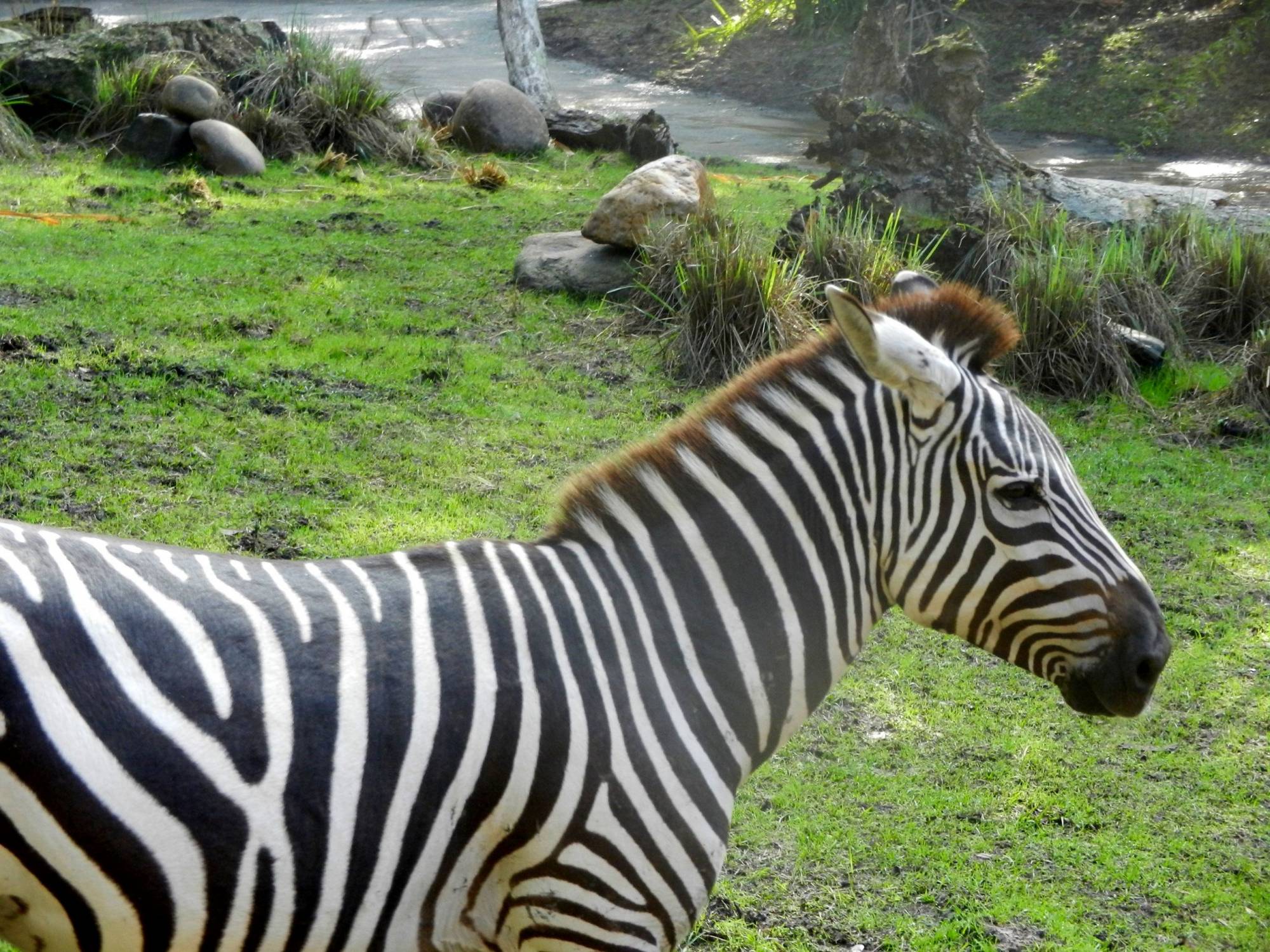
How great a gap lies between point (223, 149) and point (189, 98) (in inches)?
29.8

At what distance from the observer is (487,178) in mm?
13180

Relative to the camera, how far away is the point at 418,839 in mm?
2213

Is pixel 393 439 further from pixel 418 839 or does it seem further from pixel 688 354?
pixel 418 839

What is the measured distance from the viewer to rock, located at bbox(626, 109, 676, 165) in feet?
48.3

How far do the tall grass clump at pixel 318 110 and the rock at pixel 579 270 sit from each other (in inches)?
181

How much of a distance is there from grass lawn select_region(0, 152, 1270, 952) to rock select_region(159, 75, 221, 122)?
1.42m

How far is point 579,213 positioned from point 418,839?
10571 millimetres

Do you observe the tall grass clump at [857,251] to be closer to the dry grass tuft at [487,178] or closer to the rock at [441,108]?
the dry grass tuft at [487,178]

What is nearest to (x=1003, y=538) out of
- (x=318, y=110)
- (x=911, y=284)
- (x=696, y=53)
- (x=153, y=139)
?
(x=911, y=284)

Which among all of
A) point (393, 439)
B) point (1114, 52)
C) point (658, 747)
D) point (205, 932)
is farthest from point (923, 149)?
point (1114, 52)

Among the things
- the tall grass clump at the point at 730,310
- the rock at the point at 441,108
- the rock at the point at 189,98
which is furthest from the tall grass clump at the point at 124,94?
the tall grass clump at the point at 730,310

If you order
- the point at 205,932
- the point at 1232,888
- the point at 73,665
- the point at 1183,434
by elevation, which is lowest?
the point at 1232,888

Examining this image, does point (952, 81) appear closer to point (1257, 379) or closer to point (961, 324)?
point (1257, 379)

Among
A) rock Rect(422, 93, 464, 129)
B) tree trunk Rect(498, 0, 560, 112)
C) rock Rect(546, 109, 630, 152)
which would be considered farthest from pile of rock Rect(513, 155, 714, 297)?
tree trunk Rect(498, 0, 560, 112)
